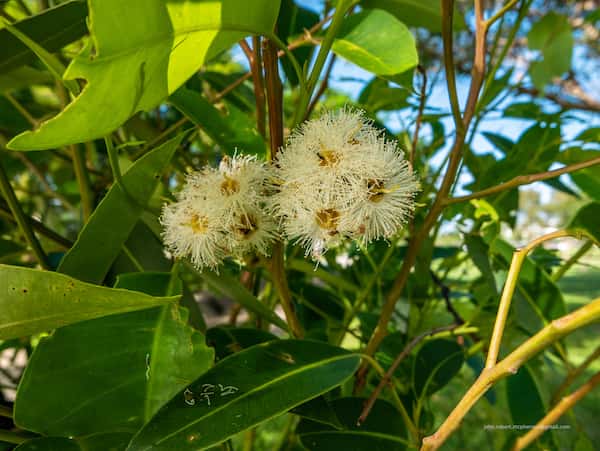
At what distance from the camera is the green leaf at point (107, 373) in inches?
13.9

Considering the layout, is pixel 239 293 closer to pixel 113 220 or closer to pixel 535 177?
pixel 113 220

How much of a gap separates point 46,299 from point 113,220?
0.41 feet

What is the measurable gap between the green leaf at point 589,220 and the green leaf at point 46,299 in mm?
375

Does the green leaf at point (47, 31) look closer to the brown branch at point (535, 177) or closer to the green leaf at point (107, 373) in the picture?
the green leaf at point (107, 373)

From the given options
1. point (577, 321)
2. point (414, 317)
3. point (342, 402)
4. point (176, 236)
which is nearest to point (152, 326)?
point (176, 236)

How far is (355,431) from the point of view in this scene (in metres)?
0.45

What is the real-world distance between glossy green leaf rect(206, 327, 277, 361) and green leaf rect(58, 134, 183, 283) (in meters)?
0.13

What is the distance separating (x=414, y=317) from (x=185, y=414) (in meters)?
0.51

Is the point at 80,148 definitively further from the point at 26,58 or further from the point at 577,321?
the point at 577,321

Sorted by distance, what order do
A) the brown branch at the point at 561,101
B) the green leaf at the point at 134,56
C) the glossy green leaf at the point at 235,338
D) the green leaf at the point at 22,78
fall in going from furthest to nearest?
the brown branch at the point at 561,101
the green leaf at the point at 22,78
the glossy green leaf at the point at 235,338
the green leaf at the point at 134,56

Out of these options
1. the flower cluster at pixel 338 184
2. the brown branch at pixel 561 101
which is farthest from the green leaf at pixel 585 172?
the flower cluster at pixel 338 184

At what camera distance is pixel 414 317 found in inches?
29.9

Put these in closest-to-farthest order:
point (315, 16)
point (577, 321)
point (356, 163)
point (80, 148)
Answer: point (577, 321), point (356, 163), point (80, 148), point (315, 16)

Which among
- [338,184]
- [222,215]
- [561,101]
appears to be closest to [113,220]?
[222,215]
